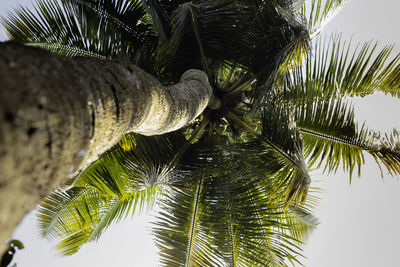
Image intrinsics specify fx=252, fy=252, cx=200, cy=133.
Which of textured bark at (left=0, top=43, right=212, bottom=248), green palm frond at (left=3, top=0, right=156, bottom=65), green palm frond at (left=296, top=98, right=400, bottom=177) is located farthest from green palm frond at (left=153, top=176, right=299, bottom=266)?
textured bark at (left=0, top=43, right=212, bottom=248)

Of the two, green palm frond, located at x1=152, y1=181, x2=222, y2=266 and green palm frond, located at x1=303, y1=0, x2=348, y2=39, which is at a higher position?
green palm frond, located at x1=303, y1=0, x2=348, y2=39

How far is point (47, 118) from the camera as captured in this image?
0.73 meters

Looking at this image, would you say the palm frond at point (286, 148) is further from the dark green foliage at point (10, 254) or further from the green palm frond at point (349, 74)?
the dark green foliage at point (10, 254)

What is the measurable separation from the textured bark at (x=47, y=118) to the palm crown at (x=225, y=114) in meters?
2.07

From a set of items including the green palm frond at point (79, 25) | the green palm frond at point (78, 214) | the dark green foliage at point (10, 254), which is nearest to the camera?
the dark green foliage at point (10, 254)

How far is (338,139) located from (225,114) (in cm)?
173

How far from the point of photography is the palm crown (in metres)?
3.27

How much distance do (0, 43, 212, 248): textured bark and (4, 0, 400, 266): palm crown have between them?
2.07 metres

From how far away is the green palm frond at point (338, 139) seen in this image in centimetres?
303

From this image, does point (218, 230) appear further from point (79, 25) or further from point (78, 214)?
point (79, 25)

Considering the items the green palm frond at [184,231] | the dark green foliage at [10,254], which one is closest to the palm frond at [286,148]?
the green palm frond at [184,231]

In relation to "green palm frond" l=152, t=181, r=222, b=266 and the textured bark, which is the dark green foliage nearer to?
the textured bark

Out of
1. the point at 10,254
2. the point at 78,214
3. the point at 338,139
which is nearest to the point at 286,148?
the point at 338,139

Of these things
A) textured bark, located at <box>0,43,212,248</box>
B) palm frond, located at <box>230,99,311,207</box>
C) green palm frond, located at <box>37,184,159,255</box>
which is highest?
palm frond, located at <box>230,99,311,207</box>
